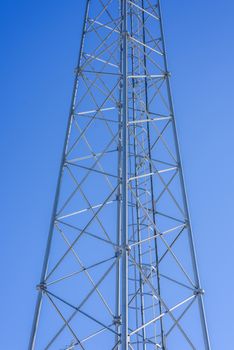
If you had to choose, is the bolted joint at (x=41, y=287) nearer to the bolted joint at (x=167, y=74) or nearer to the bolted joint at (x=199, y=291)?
the bolted joint at (x=199, y=291)

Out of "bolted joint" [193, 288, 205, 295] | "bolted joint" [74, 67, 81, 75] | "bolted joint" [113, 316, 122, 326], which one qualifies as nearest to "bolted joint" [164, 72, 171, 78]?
"bolted joint" [74, 67, 81, 75]

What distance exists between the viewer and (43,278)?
26.7 feet

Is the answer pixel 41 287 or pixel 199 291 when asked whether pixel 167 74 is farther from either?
pixel 41 287

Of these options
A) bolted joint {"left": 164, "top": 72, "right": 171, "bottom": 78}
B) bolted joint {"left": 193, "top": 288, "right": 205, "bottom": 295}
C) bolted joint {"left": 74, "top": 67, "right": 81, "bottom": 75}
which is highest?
bolted joint {"left": 74, "top": 67, "right": 81, "bottom": 75}

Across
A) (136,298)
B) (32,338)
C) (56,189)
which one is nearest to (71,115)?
(56,189)

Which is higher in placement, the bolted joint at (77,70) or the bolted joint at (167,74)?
the bolted joint at (77,70)

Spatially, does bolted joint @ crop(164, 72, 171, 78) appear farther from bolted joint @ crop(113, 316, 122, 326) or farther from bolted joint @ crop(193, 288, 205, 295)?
bolted joint @ crop(113, 316, 122, 326)

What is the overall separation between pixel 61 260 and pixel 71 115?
3835 millimetres

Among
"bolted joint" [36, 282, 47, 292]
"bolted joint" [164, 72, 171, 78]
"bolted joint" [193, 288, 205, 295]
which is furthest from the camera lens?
"bolted joint" [164, 72, 171, 78]

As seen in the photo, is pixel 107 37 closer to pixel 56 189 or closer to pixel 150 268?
pixel 56 189

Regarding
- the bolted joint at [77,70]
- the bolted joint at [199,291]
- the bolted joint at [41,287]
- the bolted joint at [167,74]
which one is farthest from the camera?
the bolted joint at [77,70]

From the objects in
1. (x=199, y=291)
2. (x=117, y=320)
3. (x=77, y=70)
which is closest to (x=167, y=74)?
(x=77, y=70)

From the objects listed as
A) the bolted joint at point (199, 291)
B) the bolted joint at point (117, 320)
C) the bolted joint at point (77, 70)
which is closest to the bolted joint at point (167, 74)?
the bolted joint at point (77, 70)

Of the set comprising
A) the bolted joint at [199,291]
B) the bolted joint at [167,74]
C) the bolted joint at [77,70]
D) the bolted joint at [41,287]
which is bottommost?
the bolted joint at [199,291]
